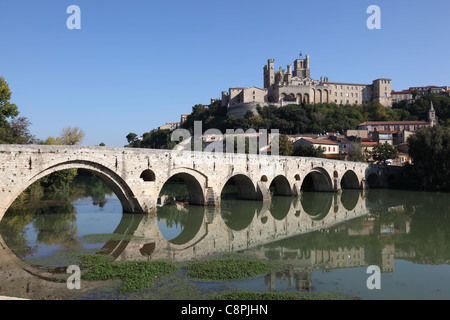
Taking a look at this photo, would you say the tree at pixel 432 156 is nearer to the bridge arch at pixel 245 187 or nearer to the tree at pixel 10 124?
the bridge arch at pixel 245 187

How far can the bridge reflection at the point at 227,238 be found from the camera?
32.8 feet

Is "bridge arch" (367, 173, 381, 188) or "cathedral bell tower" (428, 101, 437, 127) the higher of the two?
"cathedral bell tower" (428, 101, 437, 127)

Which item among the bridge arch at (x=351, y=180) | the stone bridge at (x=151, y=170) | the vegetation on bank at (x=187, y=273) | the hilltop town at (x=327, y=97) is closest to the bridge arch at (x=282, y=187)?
the stone bridge at (x=151, y=170)

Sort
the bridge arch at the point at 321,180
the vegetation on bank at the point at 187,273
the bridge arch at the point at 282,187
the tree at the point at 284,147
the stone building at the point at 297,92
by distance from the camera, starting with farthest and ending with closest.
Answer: the stone building at the point at 297,92 < the tree at the point at 284,147 < the bridge arch at the point at 321,180 < the bridge arch at the point at 282,187 < the vegetation on bank at the point at 187,273

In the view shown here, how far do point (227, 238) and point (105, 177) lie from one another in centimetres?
736

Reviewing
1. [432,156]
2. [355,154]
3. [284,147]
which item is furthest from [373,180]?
[284,147]

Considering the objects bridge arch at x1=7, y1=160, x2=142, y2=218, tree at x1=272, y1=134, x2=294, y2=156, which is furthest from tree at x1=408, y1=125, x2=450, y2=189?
bridge arch at x1=7, y1=160, x2=142, y2=218

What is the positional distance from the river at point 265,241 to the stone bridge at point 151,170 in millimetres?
1317

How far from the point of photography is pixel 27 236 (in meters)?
14.8

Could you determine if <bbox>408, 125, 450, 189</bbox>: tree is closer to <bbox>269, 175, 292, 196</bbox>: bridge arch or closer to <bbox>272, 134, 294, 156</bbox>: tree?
<bbox>272, 134, 294, 156</bbox>: tree

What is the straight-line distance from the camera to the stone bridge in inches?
Result: 587

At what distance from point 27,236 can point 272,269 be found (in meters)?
10.6

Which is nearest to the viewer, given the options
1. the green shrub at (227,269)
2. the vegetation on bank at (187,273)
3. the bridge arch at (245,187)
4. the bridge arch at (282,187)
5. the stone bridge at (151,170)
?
the vegetation on bank at (187,273)

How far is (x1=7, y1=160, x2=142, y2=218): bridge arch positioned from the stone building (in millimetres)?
A: 60428
